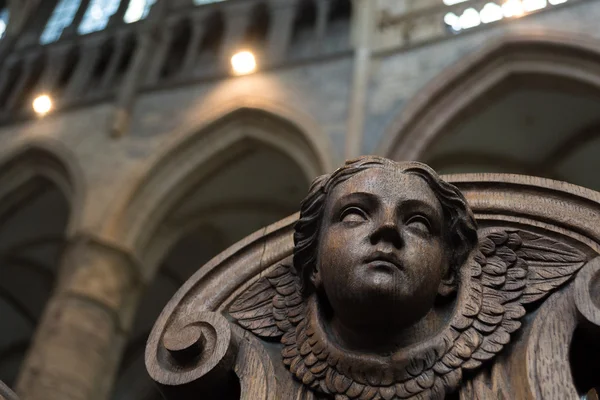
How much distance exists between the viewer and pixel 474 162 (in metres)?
8.53

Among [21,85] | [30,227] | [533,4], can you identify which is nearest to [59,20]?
[21,85]

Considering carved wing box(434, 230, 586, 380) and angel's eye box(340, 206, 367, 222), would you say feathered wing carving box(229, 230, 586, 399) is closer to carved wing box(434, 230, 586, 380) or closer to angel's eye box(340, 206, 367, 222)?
carved wing box(434, 230, 586, 380)

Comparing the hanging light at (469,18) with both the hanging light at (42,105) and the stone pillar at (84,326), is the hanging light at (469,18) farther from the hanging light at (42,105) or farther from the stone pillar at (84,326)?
the hanging light at (42,105)

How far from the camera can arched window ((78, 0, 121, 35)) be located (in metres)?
11.4

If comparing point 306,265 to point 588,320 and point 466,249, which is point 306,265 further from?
point 588,320

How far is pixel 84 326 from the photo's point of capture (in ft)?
23.4

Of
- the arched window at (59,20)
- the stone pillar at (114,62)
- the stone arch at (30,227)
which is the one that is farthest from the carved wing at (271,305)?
the arched window at (59,20)

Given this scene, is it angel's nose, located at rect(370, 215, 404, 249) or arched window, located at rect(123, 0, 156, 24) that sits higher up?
arched window, located at rect(123, 0, 156, 24)

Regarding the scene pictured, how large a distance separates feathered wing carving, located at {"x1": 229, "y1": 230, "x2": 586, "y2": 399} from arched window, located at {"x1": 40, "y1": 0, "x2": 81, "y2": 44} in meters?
10.5

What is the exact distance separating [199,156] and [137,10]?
395 cm

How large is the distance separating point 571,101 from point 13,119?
672cm

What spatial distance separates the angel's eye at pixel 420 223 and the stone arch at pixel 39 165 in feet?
25.1

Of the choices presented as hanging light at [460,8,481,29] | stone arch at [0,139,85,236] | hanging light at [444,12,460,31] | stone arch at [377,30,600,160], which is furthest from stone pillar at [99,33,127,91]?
hanging light at [460,8,481,29]

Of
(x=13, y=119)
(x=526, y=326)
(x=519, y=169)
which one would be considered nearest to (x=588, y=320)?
(x=526, y=326)
